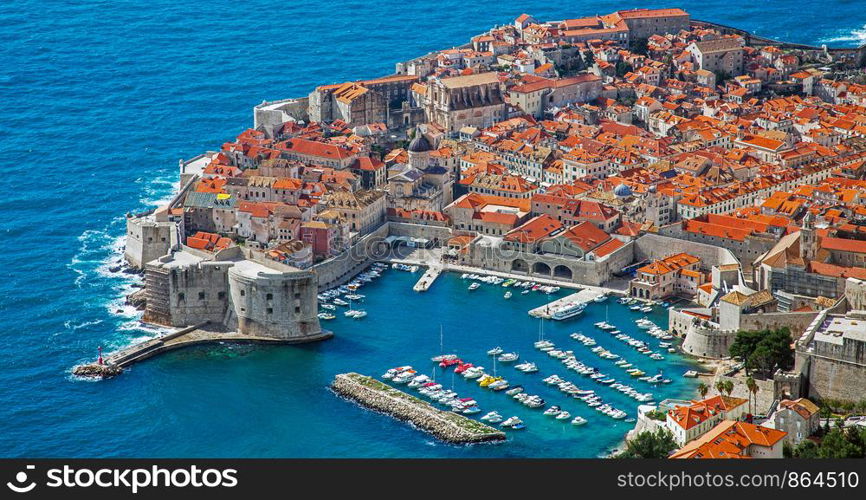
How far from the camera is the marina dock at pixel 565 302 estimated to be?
4732 inches

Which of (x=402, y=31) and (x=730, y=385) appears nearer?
(x=730, y=385)

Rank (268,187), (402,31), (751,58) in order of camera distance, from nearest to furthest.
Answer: (268,187), (751,58), (402,31)

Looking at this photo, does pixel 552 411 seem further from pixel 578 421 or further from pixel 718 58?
pixel 718 58

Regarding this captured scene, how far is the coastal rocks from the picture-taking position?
4350 inches

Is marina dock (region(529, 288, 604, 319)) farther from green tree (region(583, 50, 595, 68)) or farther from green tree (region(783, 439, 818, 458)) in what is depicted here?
green tree (region(583, 50, 595, 68))

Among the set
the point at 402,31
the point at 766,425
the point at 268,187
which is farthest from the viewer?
the point at 402,31

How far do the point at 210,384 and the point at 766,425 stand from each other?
3452cm

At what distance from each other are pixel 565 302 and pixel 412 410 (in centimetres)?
2157

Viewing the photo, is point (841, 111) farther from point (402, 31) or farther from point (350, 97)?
point (402, 31)

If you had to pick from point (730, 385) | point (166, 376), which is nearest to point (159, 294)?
point (166, 376)

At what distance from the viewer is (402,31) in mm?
196375

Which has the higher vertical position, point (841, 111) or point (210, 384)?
point (841, 111)

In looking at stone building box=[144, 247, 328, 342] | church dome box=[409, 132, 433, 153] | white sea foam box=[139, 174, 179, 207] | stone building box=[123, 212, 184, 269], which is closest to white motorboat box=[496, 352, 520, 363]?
stone building box=[144, 247, 328, 342]
